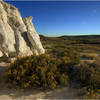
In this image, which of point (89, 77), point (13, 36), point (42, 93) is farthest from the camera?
point (13, 36)

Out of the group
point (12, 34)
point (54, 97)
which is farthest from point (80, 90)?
point (12, 34)

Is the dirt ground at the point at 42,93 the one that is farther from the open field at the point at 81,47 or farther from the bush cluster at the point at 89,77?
the open field at the point at 81,47

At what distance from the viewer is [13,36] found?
6.91 metres

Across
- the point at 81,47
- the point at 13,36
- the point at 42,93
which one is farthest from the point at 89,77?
the point at 81,47

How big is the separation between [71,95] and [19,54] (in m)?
5.02

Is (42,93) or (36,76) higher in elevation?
(36,76)

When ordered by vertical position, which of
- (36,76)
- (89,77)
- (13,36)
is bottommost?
(89,77)

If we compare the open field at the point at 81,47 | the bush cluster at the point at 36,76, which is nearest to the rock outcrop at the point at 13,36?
the bush cluster at the point at 36,76

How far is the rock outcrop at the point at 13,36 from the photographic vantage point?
6367 mm

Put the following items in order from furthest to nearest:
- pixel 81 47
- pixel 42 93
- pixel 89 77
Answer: pixel 81 47 → pixel 89 77 → pixel 42 93

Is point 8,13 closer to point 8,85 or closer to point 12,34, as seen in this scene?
point 12,34

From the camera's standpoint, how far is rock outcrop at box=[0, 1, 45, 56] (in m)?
6.37

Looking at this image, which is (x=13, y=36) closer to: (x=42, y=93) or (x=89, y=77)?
(x=42, y=93)

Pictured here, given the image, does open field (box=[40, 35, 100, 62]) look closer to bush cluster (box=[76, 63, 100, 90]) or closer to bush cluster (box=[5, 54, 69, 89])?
bush cluster (box=[76, 63, 100, 90])
